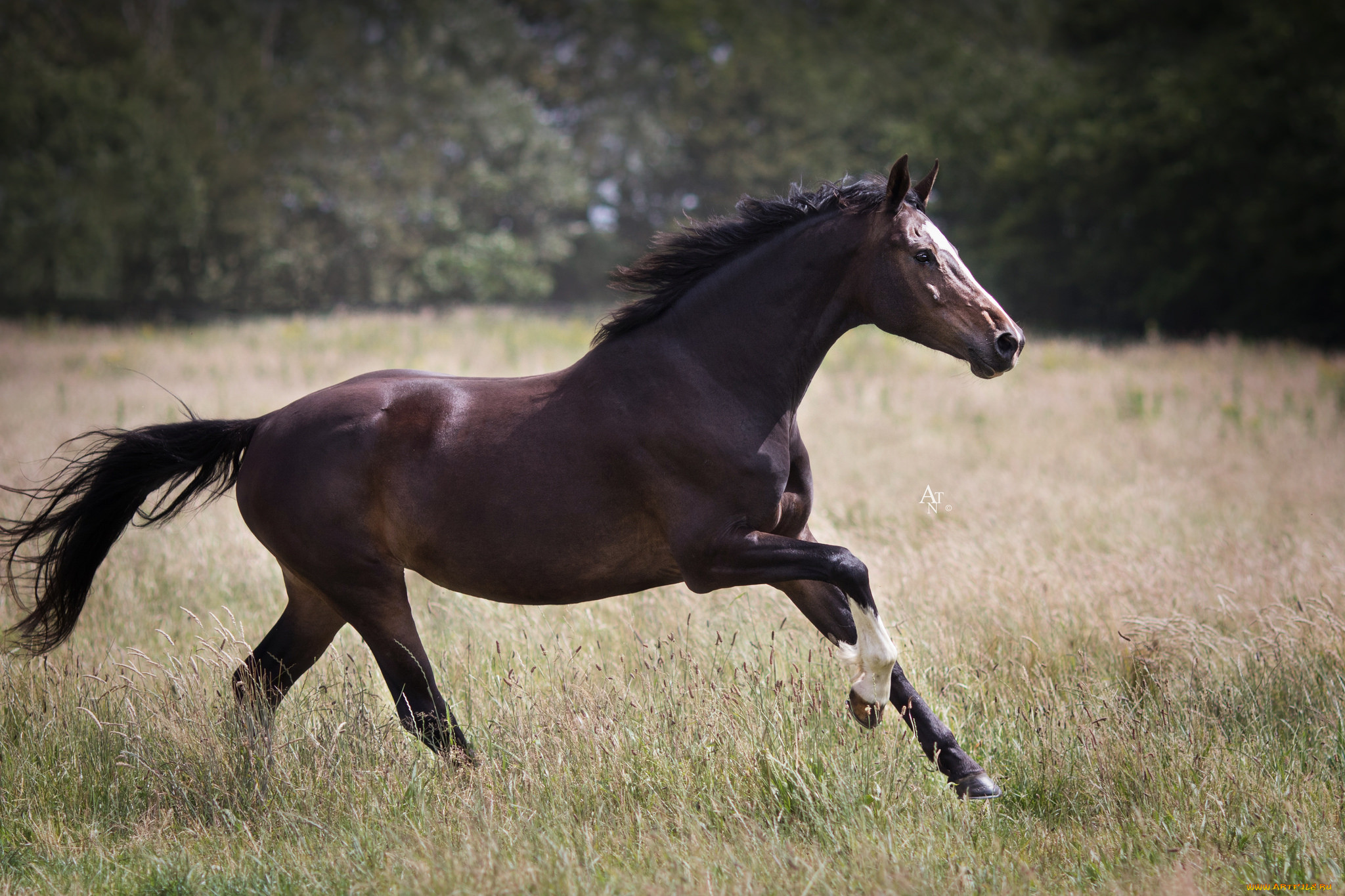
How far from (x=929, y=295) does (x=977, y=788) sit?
A: 69.0 inches

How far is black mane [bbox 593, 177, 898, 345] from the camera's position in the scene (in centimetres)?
376

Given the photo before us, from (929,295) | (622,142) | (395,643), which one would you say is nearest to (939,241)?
(929,295)

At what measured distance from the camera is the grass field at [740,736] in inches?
118

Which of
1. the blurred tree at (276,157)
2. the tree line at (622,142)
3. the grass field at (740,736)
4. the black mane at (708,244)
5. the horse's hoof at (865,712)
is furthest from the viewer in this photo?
the blurred tree at (276,157)

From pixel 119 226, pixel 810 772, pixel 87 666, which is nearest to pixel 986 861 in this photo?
pixel 810 772

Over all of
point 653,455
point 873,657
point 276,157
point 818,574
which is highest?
point 276,157

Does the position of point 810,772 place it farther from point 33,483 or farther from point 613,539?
point 33,483

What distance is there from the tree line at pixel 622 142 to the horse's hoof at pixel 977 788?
74.7ft

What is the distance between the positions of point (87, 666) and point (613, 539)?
319 centimetres

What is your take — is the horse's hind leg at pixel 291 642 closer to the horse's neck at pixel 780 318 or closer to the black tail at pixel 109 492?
the black tail at pixel 109 492

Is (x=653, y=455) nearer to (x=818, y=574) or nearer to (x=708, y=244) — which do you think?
(x=818, y=574)

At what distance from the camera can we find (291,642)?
404cm

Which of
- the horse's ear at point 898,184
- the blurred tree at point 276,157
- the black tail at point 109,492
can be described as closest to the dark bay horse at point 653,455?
the horse's ear at point 898,184

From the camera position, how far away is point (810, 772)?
335 centimetres
